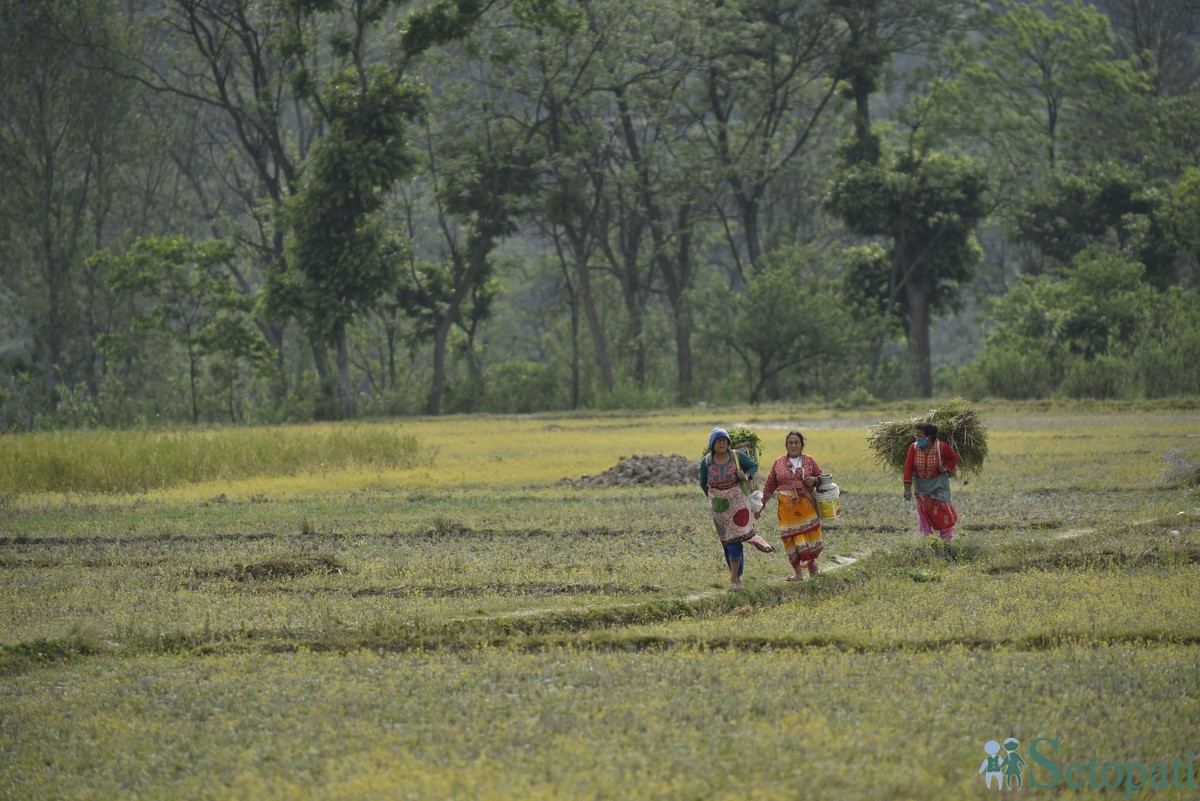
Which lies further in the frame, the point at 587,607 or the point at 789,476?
the point at 789,476

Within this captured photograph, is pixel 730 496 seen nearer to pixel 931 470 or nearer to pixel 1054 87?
pixel 931 470

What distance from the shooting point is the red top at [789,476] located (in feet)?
42.5

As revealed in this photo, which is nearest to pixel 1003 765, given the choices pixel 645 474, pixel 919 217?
pixel 645 474

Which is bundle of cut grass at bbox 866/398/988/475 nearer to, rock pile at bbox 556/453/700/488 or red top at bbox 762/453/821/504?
red top at bbox 762/453/821/504

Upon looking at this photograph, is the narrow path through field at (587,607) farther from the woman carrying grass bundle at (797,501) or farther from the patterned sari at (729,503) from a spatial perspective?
the patterned sari at (729,503)

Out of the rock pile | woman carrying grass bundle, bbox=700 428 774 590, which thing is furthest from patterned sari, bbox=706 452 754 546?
the rock pile

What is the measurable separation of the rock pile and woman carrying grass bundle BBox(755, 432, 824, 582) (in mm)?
9988

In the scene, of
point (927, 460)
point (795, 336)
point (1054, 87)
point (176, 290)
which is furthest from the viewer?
point (1054, 87)

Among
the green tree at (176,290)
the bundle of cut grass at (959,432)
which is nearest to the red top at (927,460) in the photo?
the bundle of cut grass at (959,432)

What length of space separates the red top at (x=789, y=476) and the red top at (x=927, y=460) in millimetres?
1317

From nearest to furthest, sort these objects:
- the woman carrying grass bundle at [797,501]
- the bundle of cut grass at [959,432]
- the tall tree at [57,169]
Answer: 1. the woman carrying grass bundle at [797,501]
2. the bundle of cut grass at [959,432]
3. the tall tree at [57,169]

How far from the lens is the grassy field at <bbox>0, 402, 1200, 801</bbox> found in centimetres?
751

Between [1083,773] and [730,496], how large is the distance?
581 cm

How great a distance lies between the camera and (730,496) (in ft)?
42.2
